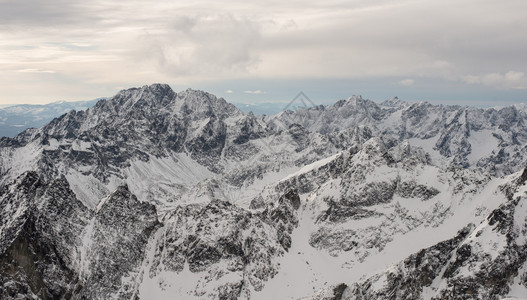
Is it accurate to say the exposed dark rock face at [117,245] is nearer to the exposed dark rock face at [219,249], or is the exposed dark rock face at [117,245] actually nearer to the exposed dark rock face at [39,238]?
the exposed dark rock face at [39,238]

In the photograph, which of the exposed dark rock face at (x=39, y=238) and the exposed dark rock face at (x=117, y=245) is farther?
the exposed dark rock face at (x=117, y=245)

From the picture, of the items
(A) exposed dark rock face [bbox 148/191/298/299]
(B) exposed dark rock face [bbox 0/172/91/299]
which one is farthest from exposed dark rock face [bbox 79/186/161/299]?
(A) exposed dark rock face [bbox 148/191/298/299]

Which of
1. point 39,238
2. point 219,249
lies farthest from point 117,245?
point 219,249

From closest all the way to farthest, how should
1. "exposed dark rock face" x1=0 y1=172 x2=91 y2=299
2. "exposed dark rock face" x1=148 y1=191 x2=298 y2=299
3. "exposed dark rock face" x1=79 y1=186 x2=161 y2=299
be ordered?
"exposed dark rock face" x1=0 y1=172 x2=91 y2=299 < "exposed dark rock face" x1=79 y1=186 x2=161 y2=299 < "exposed dark rock face" x1=148 y1=191 x2=298 y2=299

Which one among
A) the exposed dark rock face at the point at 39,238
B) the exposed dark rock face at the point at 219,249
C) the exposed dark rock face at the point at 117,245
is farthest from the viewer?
the exposed dark rock face at the point at 219,249

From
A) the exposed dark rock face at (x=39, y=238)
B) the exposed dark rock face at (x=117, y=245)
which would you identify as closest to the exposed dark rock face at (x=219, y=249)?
the exposed dark rock face at (x=117, y=245)

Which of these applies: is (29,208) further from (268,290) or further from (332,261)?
(332,261)

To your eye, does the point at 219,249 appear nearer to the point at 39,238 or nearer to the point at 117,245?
the point at 117,245

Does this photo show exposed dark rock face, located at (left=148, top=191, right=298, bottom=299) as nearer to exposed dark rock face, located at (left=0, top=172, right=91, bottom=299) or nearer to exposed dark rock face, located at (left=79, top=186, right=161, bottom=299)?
exposed dark rock face, located at (left=79, top=186, right=161, bottom=299)

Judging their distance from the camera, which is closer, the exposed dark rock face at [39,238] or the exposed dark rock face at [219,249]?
the exposed dark rock face at [39,238]

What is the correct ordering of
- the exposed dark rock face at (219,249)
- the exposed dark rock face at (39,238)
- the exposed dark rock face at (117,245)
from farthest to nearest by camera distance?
1. the exposed dark rock face at (219,249)
2. the exposed dark rock face at (117,245)
3. the exposed dark rock face at (39,238)

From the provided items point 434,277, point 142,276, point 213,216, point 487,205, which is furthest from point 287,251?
point 487,205
